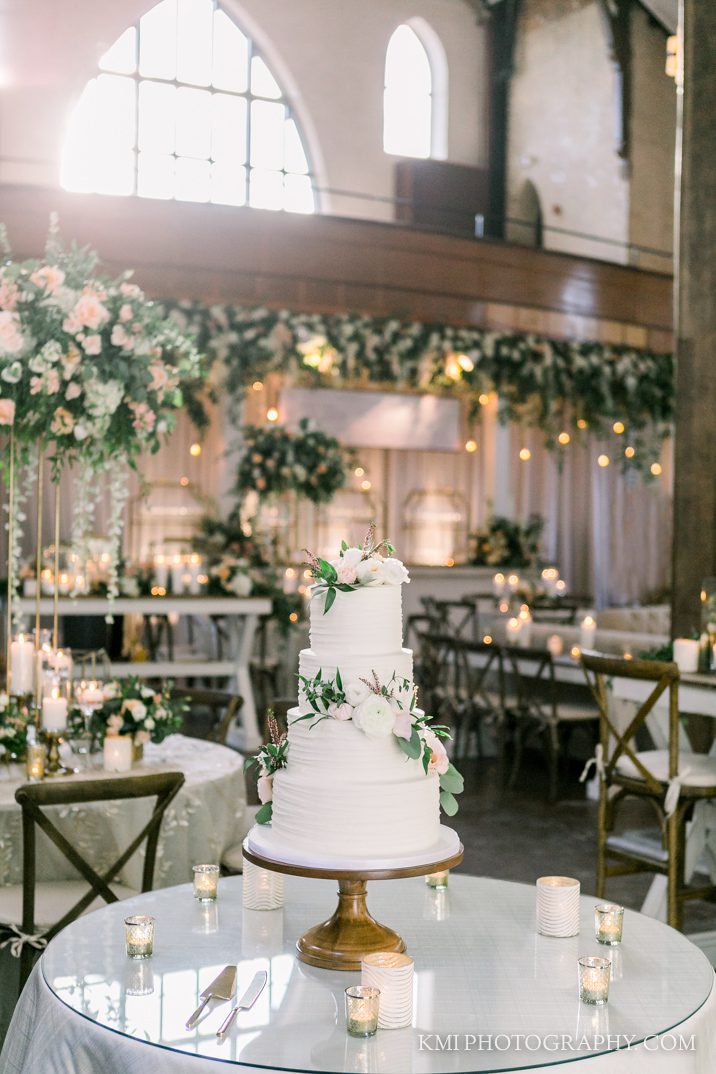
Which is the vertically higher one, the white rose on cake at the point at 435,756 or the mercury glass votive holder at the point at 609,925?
the white rose on cake at the point at 435,756

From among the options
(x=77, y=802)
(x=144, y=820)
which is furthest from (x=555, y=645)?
(x=77, y=802)

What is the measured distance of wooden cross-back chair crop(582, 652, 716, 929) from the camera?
461cm

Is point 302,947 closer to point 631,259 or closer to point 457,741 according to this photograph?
point 457,741

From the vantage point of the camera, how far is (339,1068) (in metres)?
1.90

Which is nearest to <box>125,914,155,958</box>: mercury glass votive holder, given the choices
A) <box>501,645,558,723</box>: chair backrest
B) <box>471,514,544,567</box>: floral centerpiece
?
<box>501,645,558,723</box>: chair backrest

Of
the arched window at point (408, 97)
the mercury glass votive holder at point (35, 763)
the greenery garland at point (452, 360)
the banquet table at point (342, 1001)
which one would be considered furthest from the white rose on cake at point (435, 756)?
the arched window at point (408, 97)

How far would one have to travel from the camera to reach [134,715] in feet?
13.8

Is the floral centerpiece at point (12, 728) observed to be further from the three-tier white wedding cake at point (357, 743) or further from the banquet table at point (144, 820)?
the three-tier white wedding cake at point (357, 743)

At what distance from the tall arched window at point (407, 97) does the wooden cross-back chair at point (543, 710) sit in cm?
1006

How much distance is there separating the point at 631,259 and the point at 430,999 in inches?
578

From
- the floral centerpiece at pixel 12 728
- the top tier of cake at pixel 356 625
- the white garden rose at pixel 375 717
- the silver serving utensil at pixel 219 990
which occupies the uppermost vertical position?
the top tier of cake at pixel 356 625

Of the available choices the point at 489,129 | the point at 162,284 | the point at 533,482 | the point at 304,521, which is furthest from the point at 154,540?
the point at 489,129

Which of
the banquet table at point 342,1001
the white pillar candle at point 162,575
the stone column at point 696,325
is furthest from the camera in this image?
the white pillar candle at point 162,575

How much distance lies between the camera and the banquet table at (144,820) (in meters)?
3.79
